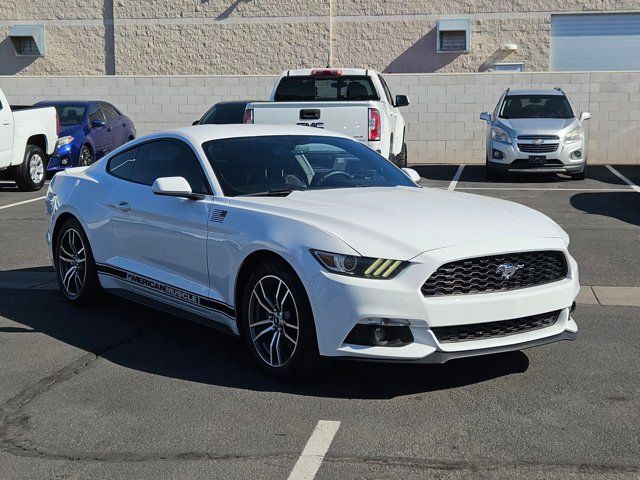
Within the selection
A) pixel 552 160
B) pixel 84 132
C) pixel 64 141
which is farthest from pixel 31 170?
pixel 552 160

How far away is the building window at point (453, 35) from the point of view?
27859mm

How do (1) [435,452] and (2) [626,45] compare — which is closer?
(1) [435,452]

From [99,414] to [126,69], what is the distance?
25.6m

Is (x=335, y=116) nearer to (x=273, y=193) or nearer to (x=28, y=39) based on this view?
(x=273, y=193)

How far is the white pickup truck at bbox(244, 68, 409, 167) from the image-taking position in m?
12.8

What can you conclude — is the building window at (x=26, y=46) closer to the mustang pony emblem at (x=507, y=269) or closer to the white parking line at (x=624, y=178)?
the white parking line at (x=624, y=178)

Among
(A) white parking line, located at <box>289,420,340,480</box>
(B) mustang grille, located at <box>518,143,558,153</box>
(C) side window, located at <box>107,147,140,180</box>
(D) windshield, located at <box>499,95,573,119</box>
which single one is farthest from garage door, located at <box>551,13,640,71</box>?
(A) white parking line, located at <box>289,420,340,480</box>

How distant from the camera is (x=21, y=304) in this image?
7.80m

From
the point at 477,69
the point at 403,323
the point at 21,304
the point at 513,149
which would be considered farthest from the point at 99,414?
the point at 477,69

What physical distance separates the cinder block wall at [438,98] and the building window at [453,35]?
18.6 feet

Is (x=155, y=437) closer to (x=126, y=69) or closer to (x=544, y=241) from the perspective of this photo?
(x=544, y=241)

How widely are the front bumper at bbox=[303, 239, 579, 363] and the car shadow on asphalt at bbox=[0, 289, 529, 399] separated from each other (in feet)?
1.09

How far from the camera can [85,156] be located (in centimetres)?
1881

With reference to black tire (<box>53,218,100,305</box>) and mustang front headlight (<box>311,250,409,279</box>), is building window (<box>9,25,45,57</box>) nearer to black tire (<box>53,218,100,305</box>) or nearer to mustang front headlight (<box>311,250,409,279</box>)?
black tire (<box>53,218,100,305</box>)
